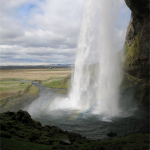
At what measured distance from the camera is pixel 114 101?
1260 inches

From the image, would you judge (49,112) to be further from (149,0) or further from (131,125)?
(149,0)

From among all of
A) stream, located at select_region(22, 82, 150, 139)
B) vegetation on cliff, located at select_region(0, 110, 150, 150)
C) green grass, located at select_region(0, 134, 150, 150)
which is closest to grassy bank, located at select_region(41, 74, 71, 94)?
stream, located at select_region(22, 82, 150, 139)

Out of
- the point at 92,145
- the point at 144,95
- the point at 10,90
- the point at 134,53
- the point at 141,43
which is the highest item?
the point at 141,43

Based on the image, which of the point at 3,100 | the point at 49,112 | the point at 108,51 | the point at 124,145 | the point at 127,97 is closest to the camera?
the point at 124,145

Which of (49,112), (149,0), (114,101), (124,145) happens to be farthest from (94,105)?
(149,0)

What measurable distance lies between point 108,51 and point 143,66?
8362mm

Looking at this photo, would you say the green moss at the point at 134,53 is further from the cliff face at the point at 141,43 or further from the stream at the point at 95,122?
the stream at the point at 95,122

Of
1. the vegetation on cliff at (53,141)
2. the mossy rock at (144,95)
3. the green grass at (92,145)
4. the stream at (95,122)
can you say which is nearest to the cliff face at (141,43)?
the mossy rock at (144,95)

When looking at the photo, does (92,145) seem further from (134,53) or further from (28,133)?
(134,53)

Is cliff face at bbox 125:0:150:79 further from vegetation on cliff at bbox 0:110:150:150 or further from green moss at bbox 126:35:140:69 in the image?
vegetation on cliff at bbox 0:110:150:150

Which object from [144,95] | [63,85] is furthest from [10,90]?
[144,95]

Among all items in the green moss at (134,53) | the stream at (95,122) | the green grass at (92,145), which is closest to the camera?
the green grass at (92,145)

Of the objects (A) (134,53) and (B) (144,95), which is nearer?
(A) (134,53)

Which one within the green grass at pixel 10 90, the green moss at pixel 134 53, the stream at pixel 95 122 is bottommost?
the stream at pixel 95 122
